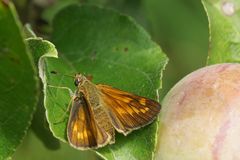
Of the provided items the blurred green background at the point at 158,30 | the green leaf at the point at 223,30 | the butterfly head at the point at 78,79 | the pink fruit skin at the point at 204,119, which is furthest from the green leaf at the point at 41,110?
the green leaf at the point at 223,30

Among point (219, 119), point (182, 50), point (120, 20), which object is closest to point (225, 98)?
point (219, 119)

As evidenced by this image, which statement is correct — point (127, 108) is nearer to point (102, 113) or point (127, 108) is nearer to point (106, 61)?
point (102, 113)

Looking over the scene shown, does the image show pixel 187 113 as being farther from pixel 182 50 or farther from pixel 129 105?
pixel 182 50

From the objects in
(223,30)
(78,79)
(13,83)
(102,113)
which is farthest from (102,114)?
(223,30)

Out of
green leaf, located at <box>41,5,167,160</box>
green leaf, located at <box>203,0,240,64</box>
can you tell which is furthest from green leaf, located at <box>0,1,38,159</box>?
green leaf, located at <box>203,0,240,64</box>

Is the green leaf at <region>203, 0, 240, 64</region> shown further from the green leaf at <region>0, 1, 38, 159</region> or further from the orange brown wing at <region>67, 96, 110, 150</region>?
the green leaf at <region>0, 1, 38, 159</region>

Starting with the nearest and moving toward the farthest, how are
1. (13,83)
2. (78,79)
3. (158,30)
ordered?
(13,83), (78,79), (158,30)

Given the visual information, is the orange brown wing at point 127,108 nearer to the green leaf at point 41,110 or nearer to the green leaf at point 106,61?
the green leaf at point 106,61
